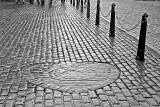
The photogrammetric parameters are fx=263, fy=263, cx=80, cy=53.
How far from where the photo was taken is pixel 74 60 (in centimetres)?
620

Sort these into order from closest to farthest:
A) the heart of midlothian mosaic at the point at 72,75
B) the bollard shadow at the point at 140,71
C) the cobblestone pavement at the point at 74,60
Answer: the cobblestone pavement at the point at 74,60, the heart of midlothian mosaic at the point at 72,75, the bollard shadow at the point at 140,71

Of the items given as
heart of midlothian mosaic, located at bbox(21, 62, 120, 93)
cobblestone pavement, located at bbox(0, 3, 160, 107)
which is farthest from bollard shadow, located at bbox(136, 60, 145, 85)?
heart of midlothian mosaic, located at bbox(21, 62, 120, 93)

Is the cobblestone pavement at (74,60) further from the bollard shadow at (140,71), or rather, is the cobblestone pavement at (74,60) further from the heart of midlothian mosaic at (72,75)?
the heart of midlothian mosaic at (72,75)

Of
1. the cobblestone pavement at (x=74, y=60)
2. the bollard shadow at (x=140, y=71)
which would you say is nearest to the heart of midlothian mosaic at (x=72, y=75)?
the cobblestone pavement at (x=74, y=60)

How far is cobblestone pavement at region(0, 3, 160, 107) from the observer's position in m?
4.23

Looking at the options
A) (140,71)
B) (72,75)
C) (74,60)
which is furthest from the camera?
(74,60)

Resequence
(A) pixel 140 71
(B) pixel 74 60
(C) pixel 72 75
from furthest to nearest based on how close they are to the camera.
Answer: (B) pixel 74 60
(A) pixel 140 71
(C) pixel 72 75

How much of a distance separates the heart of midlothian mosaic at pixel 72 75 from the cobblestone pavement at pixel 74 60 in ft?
0.49

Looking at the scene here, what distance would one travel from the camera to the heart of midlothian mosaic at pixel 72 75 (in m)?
4.77

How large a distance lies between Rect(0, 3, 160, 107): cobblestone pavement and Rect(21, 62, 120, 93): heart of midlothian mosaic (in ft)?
0.49

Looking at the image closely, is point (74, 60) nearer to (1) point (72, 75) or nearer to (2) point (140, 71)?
(1) point (72, 75)

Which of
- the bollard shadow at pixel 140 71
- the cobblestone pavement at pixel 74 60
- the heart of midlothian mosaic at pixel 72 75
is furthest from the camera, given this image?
the bollard shadow at pixel 140 71

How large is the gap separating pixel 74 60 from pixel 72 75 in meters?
0.99

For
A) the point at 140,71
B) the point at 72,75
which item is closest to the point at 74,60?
the point at 72,75
